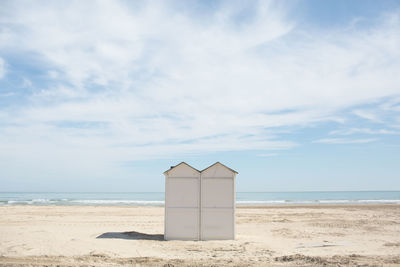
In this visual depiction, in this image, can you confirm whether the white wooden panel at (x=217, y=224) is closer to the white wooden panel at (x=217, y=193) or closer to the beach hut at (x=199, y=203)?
the beach hut at (x=199, y=203)

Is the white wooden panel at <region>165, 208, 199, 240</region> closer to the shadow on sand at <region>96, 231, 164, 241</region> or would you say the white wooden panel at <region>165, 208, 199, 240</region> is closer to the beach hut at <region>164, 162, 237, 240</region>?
the beach hut at <region>164, 162, 237, 240</region>

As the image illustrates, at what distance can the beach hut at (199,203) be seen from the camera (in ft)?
38.8

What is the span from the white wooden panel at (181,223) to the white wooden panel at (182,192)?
20 centimetres

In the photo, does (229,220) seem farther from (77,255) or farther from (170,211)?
(77,255)

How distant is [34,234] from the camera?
40.5 ft

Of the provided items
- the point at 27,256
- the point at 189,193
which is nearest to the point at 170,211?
the point at 189,193

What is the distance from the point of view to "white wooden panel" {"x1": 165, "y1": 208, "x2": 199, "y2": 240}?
11.8 metres

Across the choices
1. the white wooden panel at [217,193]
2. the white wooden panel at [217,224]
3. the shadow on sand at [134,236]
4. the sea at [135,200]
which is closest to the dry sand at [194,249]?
the shadow on sand at [134,236]

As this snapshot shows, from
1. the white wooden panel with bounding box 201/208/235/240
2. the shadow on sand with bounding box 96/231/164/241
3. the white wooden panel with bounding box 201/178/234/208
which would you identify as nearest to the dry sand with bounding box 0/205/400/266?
the shadow on sand with bounding box 96/231/164/241

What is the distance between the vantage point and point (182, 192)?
12.0 m

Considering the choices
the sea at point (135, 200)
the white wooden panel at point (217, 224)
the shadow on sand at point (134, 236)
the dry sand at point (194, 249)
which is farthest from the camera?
the sea at point (135, 200)

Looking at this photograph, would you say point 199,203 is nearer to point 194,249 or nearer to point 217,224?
point 217,224

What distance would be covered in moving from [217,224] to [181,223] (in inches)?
48.2

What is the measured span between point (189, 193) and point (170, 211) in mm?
884
